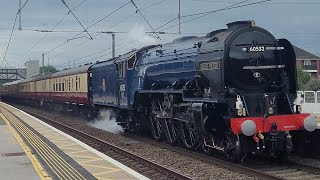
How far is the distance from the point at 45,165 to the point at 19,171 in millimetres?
833

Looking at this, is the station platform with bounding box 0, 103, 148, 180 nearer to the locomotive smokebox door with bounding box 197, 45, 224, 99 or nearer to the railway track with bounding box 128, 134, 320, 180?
the railway track with bounding box 128, 134, 320, 180

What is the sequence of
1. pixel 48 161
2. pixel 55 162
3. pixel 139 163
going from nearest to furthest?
pixel 55 162, pixel 48 161, pixel 139 163

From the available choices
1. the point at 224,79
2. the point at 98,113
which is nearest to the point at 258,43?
the point at 224,79

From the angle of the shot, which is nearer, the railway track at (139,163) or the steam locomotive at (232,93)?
the railway track at (139,163)

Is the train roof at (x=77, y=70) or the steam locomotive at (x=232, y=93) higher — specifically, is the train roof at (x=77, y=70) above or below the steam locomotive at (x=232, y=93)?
above

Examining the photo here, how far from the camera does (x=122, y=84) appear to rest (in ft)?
61.8

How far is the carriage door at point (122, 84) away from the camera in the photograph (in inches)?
726

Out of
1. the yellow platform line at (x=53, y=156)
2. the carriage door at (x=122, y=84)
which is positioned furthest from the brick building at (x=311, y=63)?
the yellow platform line at (x=53, y=156)

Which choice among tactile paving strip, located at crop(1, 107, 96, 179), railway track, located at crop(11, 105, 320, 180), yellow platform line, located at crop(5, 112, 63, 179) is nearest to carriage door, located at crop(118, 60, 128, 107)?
tactile paving strip, located at crop(1, 107, 96, 179)

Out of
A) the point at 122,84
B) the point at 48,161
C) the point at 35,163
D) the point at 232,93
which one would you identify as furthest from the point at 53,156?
the point at 122,84

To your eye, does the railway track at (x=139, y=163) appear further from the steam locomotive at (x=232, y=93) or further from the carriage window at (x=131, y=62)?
the carriage window at (x=131, y=62)

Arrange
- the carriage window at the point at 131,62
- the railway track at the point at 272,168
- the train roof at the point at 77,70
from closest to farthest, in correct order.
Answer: the railway track at the point at 272,168
the carriage window at the point at 131,62
the train roof at the point at 77,70

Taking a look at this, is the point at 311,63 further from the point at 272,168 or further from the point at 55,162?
the point at 55,162

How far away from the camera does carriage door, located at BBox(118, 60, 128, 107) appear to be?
60.5 ft
